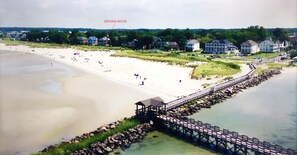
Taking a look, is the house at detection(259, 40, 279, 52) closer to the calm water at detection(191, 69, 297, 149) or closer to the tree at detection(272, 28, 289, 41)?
the tree at detection(272, 28, 289, 41)

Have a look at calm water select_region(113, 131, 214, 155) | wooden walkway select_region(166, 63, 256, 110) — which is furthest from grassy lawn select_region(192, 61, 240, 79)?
calm water select_region(113, 131, 214, 155)

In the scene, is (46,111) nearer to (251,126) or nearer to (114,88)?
(114,88)

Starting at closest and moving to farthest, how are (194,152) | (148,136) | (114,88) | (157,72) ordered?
(194,152)
(148,136)
(114,88)
(157,72)

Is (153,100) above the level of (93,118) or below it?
above

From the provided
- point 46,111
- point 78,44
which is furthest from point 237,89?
point 78,44

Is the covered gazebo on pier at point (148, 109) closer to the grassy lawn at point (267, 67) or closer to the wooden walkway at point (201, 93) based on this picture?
the wooden walkway at point (201, 93)

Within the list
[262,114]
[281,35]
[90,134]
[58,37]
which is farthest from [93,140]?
[58,37]

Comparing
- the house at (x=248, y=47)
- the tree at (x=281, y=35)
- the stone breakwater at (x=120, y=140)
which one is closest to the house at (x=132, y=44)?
the house at (x=248, y=47)
